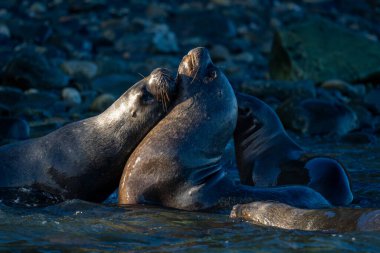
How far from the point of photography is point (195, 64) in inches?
352

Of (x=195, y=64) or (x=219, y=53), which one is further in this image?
(x=219, y=53)

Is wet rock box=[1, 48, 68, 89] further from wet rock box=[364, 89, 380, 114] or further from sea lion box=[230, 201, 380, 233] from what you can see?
sea lion box=[230, 201, 380, 233]

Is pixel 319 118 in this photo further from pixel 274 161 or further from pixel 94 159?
pixel 94 159

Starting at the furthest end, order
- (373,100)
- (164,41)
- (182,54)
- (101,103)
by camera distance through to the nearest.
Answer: (164,41) → (182,54) → (373,100) → (101,103)

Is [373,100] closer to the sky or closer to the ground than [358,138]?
closer to the ground

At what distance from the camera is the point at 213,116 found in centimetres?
871

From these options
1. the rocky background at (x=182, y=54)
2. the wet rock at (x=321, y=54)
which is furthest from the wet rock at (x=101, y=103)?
the wet rock at (x=321, y=54)

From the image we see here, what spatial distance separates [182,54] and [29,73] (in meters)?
5.77

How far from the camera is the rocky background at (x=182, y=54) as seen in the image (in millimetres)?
15375

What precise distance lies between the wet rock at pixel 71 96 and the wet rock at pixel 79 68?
160cm

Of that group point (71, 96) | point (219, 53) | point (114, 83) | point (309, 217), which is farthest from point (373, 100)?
point (309, 217)

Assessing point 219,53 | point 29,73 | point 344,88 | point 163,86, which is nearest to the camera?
point 163,86

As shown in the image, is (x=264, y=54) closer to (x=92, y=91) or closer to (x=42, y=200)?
(x=92, y=91)

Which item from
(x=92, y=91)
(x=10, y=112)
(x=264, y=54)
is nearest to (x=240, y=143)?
(x=10, y=112)
